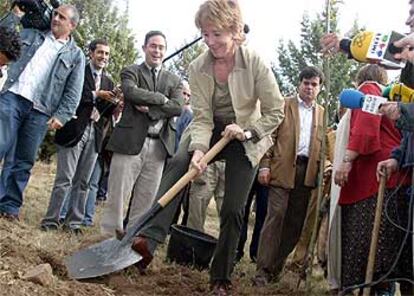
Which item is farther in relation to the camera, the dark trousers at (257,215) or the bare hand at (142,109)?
the dark trousers at (257,215)

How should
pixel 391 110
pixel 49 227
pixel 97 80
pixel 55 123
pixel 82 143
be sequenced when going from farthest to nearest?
pixel 97 80 → pixel 82 143 → pixel 49 227 → pixel 55 123 → pixel 391 110

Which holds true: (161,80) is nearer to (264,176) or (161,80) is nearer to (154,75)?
(154,75)

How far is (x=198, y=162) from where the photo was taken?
171 inches

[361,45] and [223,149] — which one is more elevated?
[361,45]

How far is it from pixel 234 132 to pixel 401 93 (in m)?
1.05

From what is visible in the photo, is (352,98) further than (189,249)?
No

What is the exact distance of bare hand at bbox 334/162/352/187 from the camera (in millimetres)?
4594

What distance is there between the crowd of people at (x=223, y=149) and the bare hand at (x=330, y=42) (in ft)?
0.04

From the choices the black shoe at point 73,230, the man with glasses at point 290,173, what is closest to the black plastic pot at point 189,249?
the man with glasses at point 290,173

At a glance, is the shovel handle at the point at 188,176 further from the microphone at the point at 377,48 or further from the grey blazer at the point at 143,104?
the grey blazer at the point at 143,104

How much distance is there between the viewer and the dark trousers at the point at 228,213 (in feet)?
14.3

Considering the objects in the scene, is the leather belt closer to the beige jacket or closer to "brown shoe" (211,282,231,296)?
the beige jacket

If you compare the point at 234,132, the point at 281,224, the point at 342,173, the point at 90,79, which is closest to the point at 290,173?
the point at 281,224

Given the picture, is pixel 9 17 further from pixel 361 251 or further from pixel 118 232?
pixel 361 251
